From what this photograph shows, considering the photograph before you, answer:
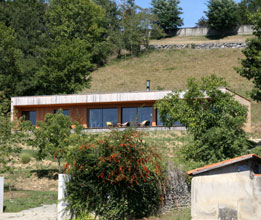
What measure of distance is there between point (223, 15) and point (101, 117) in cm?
5368

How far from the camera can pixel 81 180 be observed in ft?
49.7

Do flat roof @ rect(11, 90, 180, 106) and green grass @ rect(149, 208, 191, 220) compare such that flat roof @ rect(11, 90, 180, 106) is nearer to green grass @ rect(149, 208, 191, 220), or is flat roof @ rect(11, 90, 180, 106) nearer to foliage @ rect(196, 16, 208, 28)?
green grass @ rect(149, 208, 191, 220)

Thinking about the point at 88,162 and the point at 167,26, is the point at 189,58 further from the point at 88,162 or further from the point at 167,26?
the point at 88,162

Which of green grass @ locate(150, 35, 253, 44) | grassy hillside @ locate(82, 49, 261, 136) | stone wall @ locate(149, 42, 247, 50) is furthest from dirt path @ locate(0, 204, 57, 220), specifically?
green grass @ locate(150, 35, 253, 44)

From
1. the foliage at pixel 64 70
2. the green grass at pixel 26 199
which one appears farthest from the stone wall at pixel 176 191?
the foliage at pixel 64 70

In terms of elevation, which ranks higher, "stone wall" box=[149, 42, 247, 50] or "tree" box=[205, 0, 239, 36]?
"tree" box=[205, 0, 239, 36]

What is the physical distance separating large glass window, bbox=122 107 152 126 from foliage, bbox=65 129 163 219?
24.2m

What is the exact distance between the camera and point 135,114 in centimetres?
4019

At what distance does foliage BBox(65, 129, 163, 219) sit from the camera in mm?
14883

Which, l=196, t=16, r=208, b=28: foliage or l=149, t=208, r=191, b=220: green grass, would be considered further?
l=196, t=16, r=208, b=28: foliage

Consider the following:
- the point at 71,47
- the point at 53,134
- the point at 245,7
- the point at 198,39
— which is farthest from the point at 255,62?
the point at 245,7

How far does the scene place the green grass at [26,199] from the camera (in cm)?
1969

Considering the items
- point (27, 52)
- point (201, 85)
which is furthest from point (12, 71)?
point (201, 85)

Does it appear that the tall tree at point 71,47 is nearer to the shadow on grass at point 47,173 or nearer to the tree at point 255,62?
the shadow on grass at point 47,173
